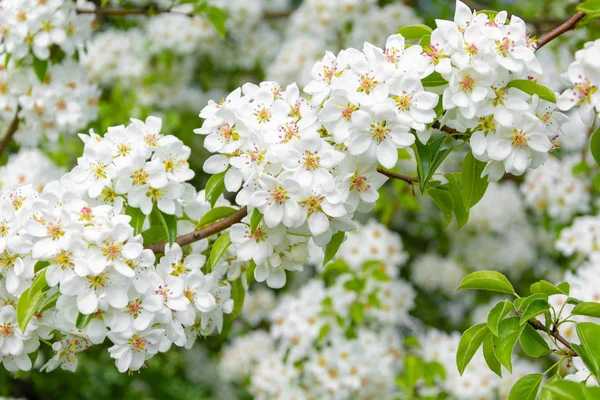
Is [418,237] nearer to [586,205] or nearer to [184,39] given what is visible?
[586,205]

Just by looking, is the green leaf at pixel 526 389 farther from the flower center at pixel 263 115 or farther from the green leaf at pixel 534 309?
the flower center at pixel 263 115

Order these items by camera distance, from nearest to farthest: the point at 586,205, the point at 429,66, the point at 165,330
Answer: the point at 429,66 < the point at 165,330 < the point at 586,205

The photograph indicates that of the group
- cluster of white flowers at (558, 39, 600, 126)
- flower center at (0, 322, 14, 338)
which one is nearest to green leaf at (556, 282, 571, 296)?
cluster of white flowers at (558, 39, 600, 126)

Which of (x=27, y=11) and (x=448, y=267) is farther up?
(x=27, y=11)

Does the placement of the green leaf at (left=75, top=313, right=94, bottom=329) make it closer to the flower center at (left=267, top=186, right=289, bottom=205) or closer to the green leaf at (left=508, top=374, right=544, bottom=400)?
the flower center at (left=267, top=186, right=289, bottom=205)

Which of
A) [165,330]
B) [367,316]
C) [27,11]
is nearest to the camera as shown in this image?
[165,330]

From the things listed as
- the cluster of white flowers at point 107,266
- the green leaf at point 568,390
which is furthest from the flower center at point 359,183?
the green leaf at point 568,390

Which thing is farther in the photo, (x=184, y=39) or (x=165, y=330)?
(x=184, y=39)

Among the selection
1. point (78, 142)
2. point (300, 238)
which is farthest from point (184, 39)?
point (300, 238)
